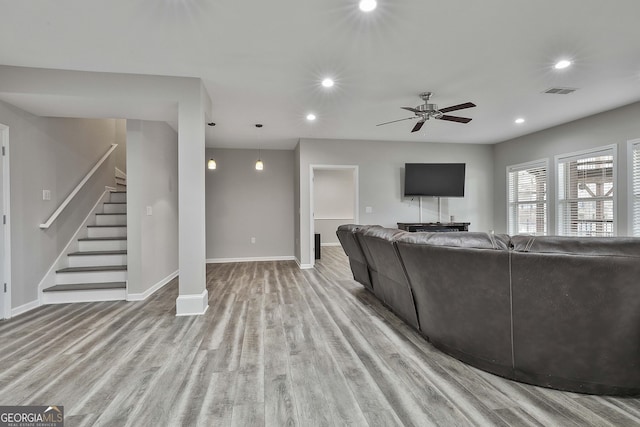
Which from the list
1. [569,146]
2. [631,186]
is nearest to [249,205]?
[569,146]

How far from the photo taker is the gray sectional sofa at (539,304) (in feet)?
5.12

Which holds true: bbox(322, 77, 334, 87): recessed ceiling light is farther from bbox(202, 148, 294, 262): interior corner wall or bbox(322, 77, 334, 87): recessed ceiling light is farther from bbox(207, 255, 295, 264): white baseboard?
bbox(207, 255, 295, 264): white baseboard

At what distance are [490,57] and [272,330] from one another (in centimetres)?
339

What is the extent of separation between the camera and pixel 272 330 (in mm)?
2807

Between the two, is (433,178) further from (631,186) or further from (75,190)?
(75,190)

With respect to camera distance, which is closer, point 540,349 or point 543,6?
point 540,349

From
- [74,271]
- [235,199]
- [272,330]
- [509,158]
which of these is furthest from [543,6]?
[235,199]

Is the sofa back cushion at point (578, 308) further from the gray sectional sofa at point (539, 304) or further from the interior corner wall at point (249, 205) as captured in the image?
the interior corner wall at point (249, 205)

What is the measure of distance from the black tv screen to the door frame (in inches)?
236

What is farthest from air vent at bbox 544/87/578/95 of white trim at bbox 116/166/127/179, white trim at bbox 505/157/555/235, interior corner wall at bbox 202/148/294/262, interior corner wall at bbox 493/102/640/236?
white trim at bbox 116/166/127/179

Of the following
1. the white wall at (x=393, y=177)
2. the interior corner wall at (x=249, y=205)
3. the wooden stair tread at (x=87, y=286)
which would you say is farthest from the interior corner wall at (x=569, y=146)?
the wooden stair tread at (x=87, y=286)

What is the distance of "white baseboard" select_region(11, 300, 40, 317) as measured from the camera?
3.19 metres

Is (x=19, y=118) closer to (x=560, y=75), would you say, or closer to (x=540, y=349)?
(x=540, y=349)

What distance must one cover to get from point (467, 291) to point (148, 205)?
3896 mm
